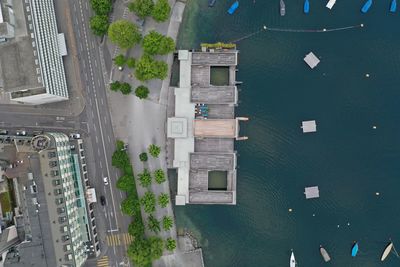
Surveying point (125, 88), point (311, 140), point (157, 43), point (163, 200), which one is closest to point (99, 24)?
point (157, 43)

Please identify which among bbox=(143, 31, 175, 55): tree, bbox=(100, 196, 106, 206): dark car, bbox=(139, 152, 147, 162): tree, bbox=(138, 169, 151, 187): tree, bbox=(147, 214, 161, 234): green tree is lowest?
bbox=(147, 214, 161, 234): green tree

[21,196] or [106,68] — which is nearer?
[21,196]

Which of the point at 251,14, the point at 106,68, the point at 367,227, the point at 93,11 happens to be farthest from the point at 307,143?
the point at 93,11

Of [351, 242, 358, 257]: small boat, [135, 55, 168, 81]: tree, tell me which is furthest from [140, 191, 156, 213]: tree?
[351, 242, 358, 257]: small boat

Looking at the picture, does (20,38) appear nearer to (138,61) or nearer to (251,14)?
(138,61)

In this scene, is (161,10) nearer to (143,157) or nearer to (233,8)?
(233,8)

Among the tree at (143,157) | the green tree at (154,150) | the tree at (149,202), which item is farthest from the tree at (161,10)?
the tree at (149,202)

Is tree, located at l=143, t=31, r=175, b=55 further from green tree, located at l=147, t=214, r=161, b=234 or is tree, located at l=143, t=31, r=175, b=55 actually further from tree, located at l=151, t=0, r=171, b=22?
green tree, located at l=147, t=214, r=161, b=234
